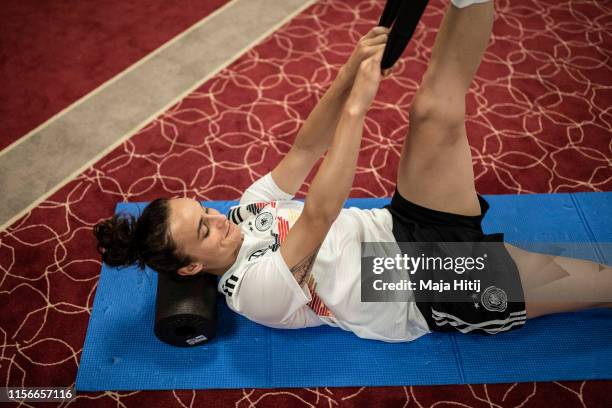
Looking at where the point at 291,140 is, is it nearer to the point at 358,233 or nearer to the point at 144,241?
the point at 358,233

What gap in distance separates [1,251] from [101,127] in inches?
31.3

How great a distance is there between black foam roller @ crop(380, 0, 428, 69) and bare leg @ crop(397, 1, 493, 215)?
8.6 inches

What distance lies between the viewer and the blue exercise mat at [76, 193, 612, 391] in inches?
67.8

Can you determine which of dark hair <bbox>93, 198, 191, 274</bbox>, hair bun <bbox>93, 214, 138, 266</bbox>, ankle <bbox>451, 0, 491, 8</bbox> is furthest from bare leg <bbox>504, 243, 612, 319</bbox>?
hair bun <bbox>93, 214, 138, 266</bbox>

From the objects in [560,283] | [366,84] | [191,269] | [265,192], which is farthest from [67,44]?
[560,283]

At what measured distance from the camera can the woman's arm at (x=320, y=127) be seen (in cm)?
146

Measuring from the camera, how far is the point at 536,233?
2.07 m

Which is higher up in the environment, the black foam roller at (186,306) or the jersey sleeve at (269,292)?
the jersey sleeve at (269,292)

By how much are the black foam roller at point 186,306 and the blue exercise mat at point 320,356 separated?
144mm

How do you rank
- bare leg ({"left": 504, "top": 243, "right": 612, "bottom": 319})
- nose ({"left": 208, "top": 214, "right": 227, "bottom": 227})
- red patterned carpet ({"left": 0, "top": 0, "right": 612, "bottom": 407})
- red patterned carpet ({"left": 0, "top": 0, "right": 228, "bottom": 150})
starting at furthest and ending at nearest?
red patterned carpet ({"left": 0, "top": 0, "right": 228, "bottom": 150})
red patterned carpet ({"left": 0, "top": 0, "right": 612, "bottom": 407})
bare leg ({"left": 504, "top": 243, "right": 612, "bottom": 319})
nose ({"left": 208, "top": 214, "right": 227, "bottom": 227})

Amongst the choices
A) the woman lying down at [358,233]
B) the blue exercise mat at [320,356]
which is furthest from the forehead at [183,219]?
the blue exercise mat at [320,356]

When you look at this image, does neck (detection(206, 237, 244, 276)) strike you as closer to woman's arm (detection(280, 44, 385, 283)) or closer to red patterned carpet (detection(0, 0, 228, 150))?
woman's arm (detection(280, 44, 385, 283))

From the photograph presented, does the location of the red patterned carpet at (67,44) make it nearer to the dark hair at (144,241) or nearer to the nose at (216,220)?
the dark hair at (144,241)

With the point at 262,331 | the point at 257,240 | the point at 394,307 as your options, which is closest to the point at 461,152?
the point at 394,307
